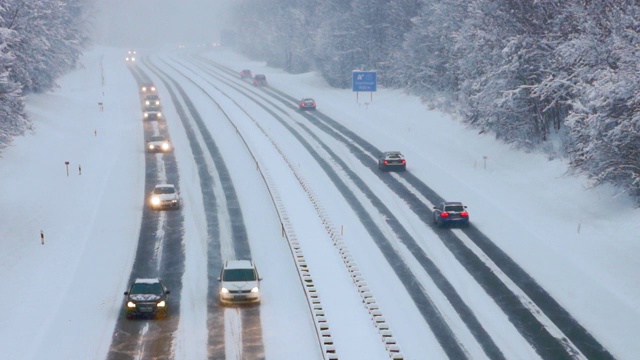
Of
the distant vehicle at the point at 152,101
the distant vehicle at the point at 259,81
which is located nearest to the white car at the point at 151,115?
the distant vehicle at the point at 152,101

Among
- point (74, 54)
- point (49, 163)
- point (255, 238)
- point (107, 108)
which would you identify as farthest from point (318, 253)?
point (74, 54)

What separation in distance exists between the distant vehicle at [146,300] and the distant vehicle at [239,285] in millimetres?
2244

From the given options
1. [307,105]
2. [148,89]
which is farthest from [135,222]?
[148,89]

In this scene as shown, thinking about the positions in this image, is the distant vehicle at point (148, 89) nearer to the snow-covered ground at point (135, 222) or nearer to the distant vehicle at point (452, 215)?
the snow-covered ground at point (135, 222)

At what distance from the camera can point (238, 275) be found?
29484mm

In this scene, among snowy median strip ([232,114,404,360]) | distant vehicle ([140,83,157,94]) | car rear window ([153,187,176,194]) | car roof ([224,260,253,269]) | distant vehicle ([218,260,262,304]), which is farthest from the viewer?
distant vehicle ([140,83,157,94])

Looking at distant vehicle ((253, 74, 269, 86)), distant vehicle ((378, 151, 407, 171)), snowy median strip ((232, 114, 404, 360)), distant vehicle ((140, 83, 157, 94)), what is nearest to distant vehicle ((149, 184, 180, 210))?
snowy median strip ((232, 114, 404, 360))

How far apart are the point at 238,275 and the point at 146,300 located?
149 inches

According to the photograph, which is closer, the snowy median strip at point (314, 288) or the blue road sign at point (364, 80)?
the snowy median strip at point (314, 288)

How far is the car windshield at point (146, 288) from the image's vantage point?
2780 centimetres

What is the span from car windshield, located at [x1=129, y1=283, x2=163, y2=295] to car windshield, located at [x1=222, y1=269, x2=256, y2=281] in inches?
103

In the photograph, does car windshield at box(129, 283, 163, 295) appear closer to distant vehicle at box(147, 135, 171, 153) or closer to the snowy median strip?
the snowy median strip

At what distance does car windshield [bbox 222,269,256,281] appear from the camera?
2934 cm

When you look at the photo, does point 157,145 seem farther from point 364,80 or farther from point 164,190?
point 364,80
